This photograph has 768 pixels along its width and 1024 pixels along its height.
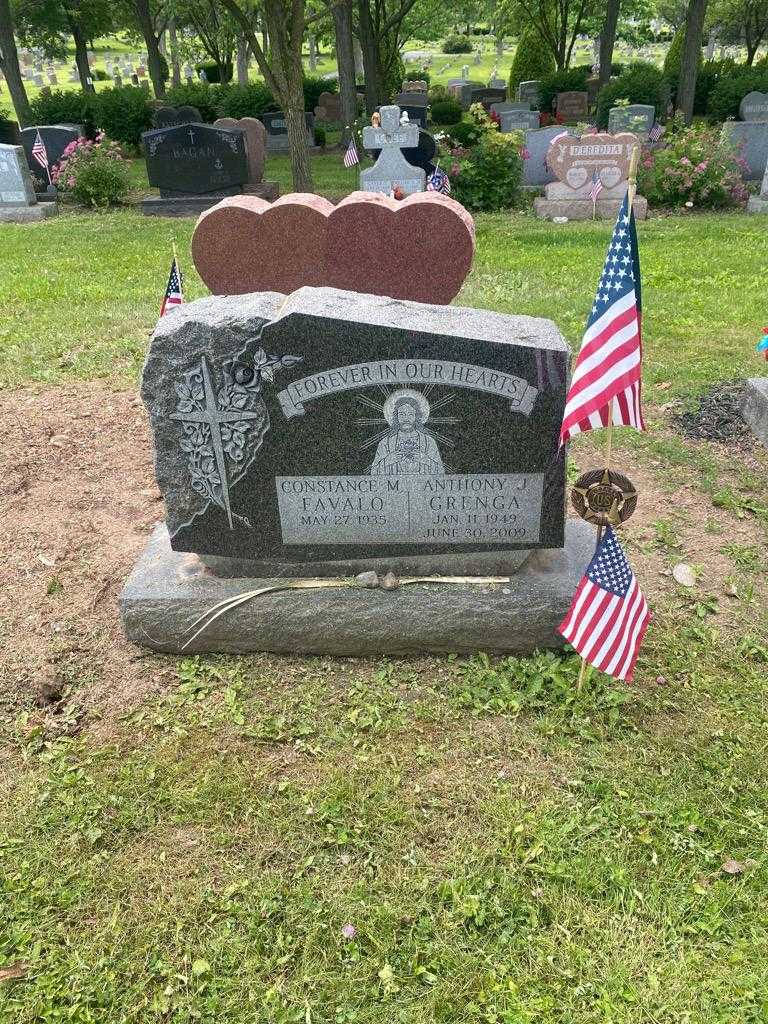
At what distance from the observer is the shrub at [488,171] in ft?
44.4

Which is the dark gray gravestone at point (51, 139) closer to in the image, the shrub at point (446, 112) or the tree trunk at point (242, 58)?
the shrub at point (446, 112)

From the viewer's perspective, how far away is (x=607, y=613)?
317 cm

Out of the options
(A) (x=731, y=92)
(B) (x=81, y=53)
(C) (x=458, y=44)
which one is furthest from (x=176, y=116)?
(C) (x=458, y=44)

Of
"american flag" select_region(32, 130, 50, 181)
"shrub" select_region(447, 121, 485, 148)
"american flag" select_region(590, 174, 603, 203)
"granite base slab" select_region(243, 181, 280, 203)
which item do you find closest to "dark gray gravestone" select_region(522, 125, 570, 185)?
"shrub" select_region(447, 121, 485, 148)

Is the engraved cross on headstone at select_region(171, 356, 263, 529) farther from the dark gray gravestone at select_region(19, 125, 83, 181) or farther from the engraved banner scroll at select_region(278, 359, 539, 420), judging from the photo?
the dark gray gravestone at select_region(19, 125, 83, 181)

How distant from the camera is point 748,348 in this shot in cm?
721

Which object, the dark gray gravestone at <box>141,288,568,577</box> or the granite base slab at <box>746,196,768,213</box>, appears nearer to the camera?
the dark gray gravestone at <box>141,288,568,577</box>

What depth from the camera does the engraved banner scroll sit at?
11.0 ft

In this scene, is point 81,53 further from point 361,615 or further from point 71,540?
point 361,615

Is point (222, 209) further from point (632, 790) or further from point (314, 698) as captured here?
point (632, 790)

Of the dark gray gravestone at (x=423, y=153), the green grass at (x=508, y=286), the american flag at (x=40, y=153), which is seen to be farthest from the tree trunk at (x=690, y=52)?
the american flag at (x=40, y=153)

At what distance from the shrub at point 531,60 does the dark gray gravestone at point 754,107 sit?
13170 millimetres

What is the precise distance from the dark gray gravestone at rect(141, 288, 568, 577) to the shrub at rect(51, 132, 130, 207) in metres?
13.4

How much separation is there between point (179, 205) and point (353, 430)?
41.6ft
